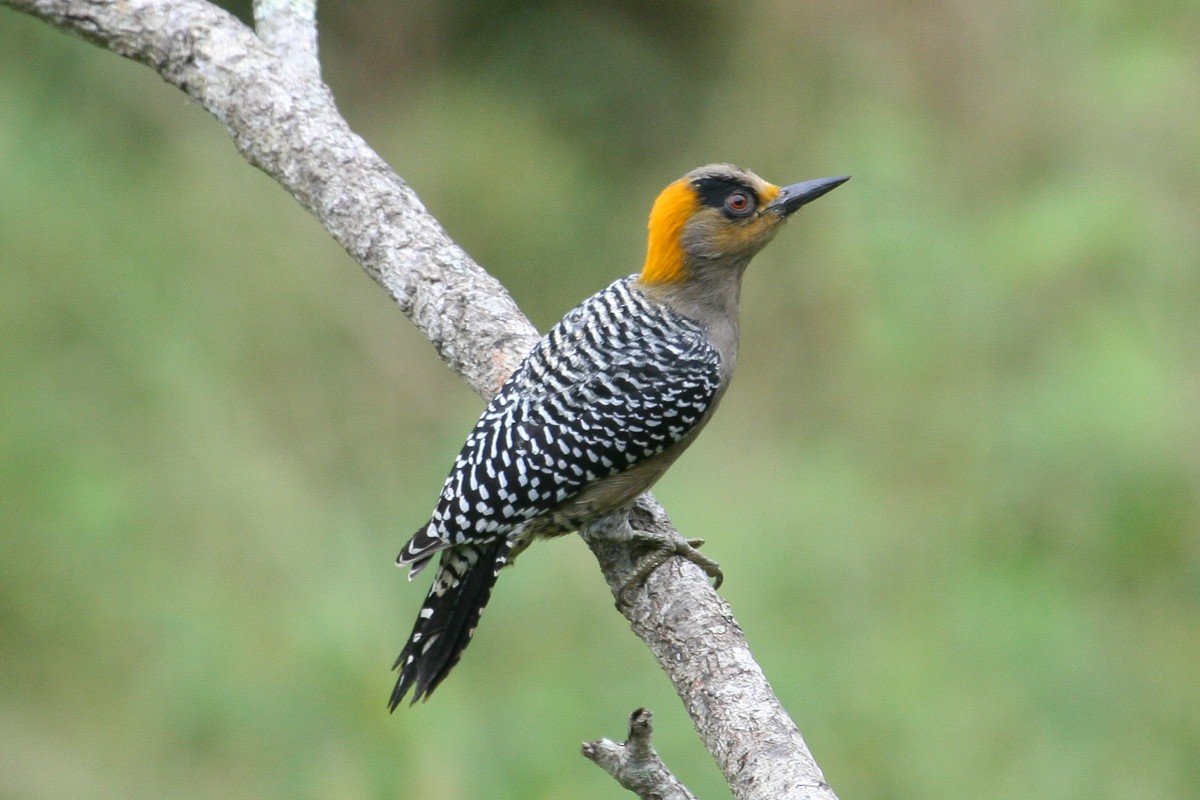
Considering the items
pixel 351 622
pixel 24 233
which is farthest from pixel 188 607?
pixel 24 233

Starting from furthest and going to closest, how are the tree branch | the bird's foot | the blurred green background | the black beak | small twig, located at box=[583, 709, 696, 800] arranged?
the blurred green background, the black beak, the bird's foot, the tree branch, small twig, located at box=[583, 709, 696, 800]

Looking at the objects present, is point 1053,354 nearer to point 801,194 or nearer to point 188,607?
point 801,194

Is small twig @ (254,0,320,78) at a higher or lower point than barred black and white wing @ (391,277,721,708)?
higher

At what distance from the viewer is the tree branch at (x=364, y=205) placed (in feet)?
10.4

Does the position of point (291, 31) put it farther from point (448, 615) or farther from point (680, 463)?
point (680, 463)

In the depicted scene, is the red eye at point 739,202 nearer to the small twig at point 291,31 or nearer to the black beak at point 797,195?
the black beak at point 797,195

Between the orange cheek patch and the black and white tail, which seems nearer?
the black and white tail

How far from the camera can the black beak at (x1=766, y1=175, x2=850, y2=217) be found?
366 centimetres

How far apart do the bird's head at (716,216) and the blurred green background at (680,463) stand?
2.07 metres

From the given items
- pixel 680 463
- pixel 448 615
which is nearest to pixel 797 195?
pixel 448 615

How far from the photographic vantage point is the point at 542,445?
342cm

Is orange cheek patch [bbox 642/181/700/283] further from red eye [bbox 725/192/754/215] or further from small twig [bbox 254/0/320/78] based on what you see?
small twig [bbox 254/0/320/78]

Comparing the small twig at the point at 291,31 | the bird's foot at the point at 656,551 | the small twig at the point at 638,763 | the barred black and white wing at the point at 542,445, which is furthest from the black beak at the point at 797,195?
the small twig at the point at 638,763

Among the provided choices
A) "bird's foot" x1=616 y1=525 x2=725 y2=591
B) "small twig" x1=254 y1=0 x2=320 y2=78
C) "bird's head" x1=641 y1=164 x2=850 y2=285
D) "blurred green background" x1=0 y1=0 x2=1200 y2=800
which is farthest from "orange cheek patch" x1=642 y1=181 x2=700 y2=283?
"blurred green background" x1=0 y1=0 x2=1200 y2=800
